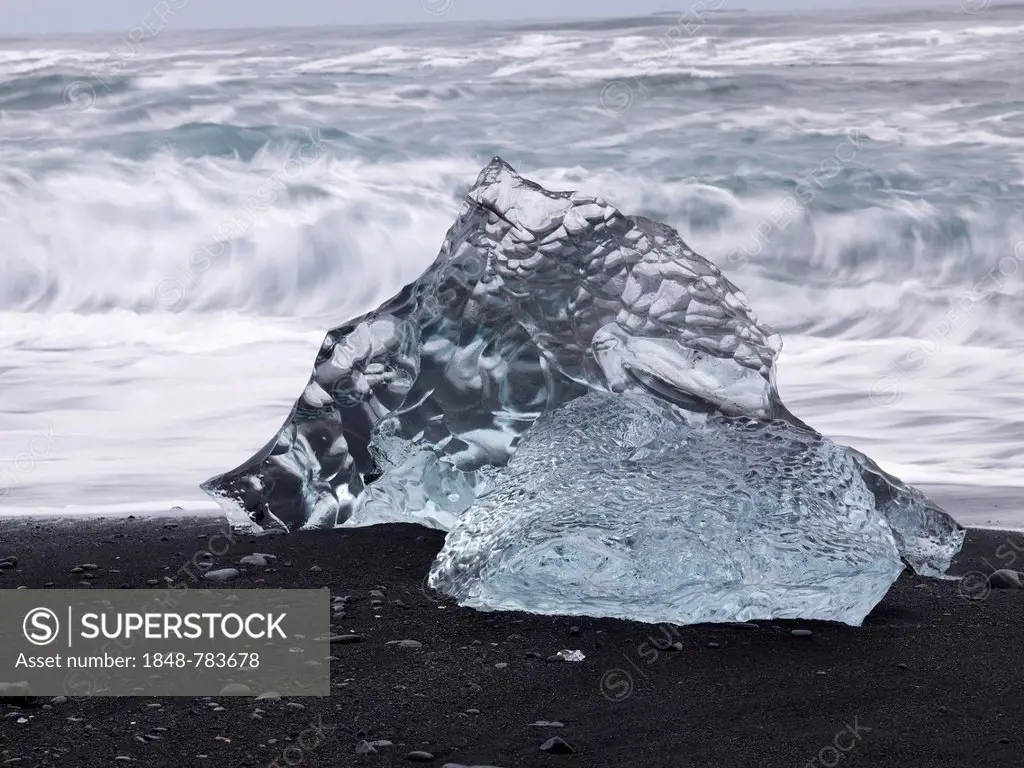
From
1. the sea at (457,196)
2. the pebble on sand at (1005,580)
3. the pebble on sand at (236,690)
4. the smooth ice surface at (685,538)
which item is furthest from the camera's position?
the sea at (457,196)

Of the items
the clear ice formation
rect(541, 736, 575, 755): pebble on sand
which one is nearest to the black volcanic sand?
rect(541, 736, 575, 755): pebble on sand

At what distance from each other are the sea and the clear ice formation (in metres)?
1.73

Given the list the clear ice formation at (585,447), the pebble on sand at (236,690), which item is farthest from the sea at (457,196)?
the pebble on sand at (236,690)

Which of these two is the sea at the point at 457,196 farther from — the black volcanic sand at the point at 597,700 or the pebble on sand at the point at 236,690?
the pebble on sand at the point at 236,690

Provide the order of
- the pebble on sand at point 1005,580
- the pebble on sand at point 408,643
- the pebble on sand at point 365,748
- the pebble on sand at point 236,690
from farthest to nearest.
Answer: the pebble on sand at point 1005,580 → the pebble on sand at point 408,643 → the pebble on sand at point 236,690 → the pebble on sand at point 365,748

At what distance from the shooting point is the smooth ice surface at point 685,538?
3.16m

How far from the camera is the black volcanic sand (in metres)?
2.46

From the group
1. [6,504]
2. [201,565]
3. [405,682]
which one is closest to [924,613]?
[405,682]

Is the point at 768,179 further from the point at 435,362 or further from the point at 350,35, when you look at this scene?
the point at 435,362

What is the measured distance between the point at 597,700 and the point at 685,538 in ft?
1.93

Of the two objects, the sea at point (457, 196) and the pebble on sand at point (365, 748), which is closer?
the pebble on sand at point (365, 748)

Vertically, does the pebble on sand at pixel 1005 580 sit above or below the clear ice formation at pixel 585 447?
below

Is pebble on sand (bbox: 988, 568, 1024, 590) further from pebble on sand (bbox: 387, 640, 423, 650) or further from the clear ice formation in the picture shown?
pebble on sand (bbox: 387, 640, 423, 650)

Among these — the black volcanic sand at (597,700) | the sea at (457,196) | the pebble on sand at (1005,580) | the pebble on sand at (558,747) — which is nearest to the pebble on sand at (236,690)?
the black volcanic sand at (597,700)
